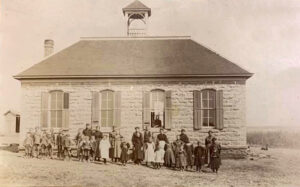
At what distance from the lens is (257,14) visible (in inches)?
414

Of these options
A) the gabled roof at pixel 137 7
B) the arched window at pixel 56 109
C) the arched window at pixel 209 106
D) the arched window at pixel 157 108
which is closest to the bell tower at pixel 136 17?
the gabled roof at pixel 137 7

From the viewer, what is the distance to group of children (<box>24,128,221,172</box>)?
10.3 m

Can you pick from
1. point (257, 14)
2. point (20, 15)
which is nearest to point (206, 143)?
point (257, 14)

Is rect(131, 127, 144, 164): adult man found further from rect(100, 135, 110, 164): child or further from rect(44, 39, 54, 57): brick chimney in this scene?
rect(44, 39, 54, 57): brick chimney

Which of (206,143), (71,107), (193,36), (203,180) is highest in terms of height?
(193,36)

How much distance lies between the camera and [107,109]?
10.9m

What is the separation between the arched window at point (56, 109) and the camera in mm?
10913

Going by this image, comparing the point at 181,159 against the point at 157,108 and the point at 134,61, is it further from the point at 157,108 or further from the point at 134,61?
the point at 134,61

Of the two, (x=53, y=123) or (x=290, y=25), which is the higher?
(x=290, y=25)

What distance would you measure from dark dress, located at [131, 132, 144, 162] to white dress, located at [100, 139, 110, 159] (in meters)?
0.65

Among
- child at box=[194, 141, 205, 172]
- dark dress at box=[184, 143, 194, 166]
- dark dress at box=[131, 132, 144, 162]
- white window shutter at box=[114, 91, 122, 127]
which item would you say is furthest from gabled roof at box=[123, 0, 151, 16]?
child at box=[194, 141, 205, 172]

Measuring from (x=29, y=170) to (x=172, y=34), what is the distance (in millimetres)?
4865

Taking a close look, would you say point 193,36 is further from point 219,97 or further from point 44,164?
point 44,164

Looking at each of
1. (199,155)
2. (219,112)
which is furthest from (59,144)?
(219,112)
